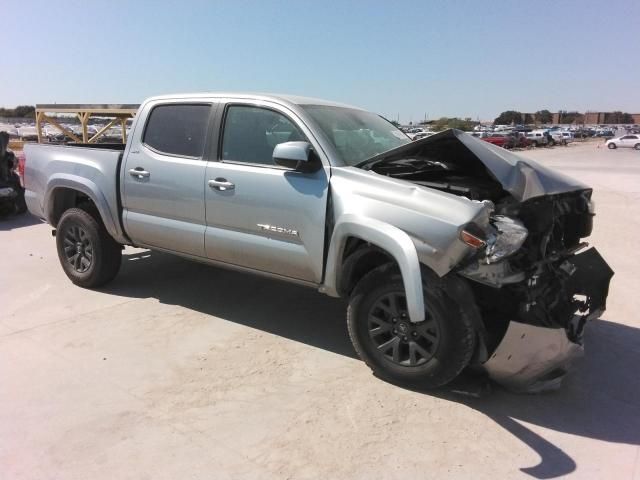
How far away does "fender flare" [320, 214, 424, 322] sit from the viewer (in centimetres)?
319

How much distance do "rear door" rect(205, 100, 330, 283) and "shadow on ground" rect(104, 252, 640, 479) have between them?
0.78 metres

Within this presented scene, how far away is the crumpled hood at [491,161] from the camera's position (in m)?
3.41

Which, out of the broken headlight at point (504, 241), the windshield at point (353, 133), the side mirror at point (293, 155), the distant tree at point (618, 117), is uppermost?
the distant tree at point (618, 117)

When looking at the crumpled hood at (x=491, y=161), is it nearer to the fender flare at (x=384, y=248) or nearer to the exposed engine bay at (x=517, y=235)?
the exposed engine bay at (x=517, y=235)

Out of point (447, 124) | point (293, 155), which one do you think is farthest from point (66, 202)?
point (447, 124)

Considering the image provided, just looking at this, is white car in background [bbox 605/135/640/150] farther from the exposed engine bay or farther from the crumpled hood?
the crumpled hood

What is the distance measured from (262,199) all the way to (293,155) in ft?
1.71

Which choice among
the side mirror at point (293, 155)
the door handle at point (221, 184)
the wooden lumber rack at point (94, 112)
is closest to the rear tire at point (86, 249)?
the door handle at point (221, 184)

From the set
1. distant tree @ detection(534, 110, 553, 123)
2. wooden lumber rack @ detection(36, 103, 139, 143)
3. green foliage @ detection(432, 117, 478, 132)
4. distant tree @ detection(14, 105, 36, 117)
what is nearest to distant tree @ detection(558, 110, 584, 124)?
distant tree @ detection(534, 110, 553, 123)

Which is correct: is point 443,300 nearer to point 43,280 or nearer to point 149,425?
point 149,425

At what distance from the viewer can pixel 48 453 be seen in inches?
113

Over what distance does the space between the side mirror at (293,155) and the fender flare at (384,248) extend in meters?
0.51

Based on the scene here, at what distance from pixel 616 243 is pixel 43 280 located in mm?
7732

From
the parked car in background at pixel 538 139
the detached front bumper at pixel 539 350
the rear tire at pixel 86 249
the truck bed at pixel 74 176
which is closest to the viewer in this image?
the detached front bumper at pixel 539 350
